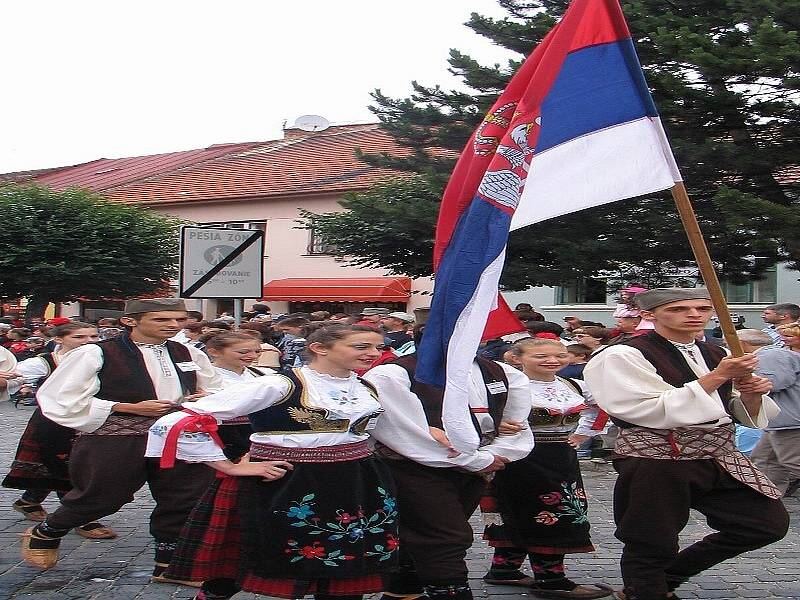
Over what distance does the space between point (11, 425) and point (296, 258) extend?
16.1m

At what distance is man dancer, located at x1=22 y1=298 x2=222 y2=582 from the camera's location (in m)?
5.52

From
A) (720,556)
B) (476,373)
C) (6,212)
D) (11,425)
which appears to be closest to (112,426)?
(476,373)

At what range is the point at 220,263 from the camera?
7980 millimetres

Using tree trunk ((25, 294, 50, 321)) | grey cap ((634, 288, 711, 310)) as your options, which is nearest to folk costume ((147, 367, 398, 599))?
grey cap ((634, 288, 711, 310))

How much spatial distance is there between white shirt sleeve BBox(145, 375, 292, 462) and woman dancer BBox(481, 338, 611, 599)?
65.9 inches

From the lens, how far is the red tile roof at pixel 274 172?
29.2 meters

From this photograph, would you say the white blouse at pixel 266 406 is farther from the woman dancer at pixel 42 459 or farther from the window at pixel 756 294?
the window at pixel 756 294

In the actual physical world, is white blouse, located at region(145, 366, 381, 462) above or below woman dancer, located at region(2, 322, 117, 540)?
above

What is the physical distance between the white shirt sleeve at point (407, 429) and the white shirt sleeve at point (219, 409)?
51 centimetres

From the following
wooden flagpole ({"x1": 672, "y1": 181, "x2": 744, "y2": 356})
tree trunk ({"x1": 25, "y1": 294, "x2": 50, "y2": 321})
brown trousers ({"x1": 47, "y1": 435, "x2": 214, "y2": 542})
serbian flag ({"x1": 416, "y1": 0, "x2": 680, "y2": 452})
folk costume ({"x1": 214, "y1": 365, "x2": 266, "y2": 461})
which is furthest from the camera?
tree trunk ({"x1": 25, "y1": 294, "x2": 50, "y2": 321})

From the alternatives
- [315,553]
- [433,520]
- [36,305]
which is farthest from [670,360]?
[36,305]

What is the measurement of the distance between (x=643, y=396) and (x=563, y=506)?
1.03 metres

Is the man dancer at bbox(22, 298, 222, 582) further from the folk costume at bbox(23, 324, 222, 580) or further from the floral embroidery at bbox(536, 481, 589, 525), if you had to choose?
the floral embroidery at bbox(536, 481, 589, 525)

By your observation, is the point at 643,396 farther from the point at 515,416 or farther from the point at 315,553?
the point at 315,553
